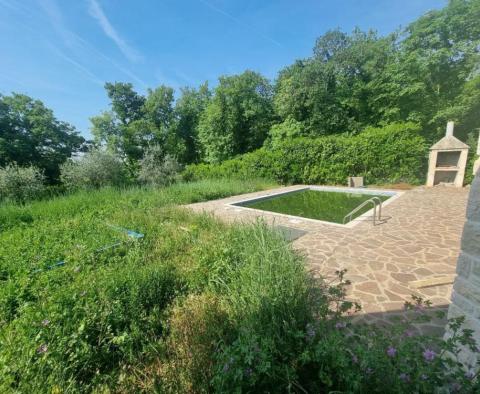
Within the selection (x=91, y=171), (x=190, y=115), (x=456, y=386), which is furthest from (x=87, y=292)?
Answer: (x=190, y=115)

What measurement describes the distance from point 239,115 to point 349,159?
40.7ft

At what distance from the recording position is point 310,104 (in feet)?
55.7

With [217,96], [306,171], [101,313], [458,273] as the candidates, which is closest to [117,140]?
[217,96]

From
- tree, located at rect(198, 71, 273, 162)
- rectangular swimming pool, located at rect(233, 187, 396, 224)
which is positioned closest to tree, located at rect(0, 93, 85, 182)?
tree, located at rect(198, 71, 273, 162)

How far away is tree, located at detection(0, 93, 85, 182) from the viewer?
1588cm

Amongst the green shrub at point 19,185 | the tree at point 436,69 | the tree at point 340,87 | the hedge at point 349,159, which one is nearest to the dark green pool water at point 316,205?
the hedge at point 349,159

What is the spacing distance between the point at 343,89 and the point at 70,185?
1963 cm

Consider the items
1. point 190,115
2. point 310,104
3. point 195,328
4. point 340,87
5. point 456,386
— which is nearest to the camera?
point 456,386

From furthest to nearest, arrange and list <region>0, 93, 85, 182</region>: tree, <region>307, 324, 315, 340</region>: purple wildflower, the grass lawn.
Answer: <region>0, 93, 85, 182</region>: tree < the grass lawn < <region>307, 324, 315, 340</region>: purple wildflower

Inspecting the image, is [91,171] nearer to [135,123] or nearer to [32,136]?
[32,136]

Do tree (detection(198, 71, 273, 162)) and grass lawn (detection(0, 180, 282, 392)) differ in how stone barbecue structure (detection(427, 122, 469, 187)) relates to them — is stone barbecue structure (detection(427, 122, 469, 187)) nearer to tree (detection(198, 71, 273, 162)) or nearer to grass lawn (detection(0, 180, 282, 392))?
grass lawn (detection(0, 180, 282, 392))

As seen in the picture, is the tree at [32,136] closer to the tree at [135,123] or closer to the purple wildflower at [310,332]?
the tree at [135,123]

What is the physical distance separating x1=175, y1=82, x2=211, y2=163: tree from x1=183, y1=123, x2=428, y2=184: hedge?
11973 mm

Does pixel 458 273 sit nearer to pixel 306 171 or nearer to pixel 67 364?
pixel 67 364
